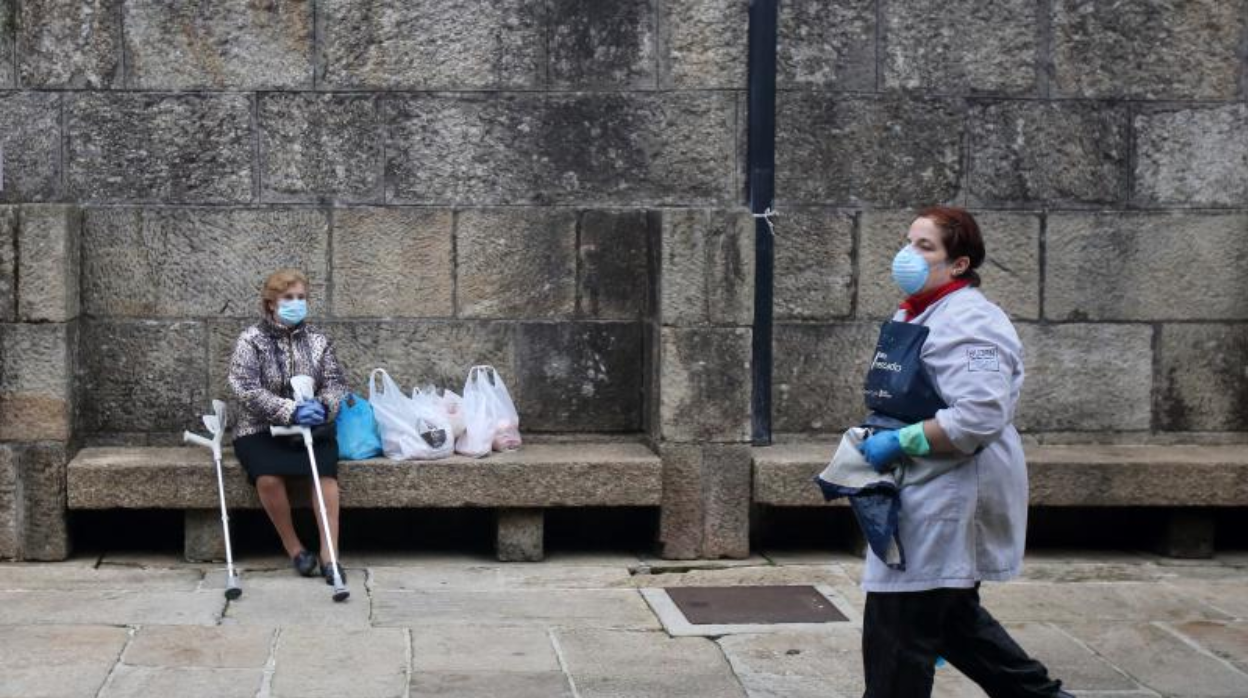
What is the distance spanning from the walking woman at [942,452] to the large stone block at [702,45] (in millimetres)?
3276

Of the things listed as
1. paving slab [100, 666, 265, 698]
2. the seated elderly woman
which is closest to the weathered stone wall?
the seated elderly woman

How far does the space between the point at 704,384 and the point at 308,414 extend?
1756 mm

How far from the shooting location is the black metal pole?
8.25m

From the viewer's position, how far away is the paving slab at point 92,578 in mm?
7344

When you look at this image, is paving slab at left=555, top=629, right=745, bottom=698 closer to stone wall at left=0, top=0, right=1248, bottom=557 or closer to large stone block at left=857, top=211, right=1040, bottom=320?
stone wall at left=0, top=0, right=1248, bottom=557

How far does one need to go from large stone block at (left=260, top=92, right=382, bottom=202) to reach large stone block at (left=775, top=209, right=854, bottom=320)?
6.40 ft

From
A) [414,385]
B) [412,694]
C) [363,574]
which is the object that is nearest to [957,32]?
[414,385]

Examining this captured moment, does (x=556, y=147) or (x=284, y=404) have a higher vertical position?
(x=556, y=147)

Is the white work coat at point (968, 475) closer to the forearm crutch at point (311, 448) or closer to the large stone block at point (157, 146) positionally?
the forearm crutch at point (311, 448)

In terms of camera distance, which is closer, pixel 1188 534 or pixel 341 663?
pixel 341 663

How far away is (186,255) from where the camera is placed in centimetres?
825

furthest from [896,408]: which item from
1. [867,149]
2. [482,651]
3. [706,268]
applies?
[867,149]

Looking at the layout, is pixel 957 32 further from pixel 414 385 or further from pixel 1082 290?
pixel 414 385

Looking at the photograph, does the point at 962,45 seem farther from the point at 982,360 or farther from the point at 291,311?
the point at 982,360
